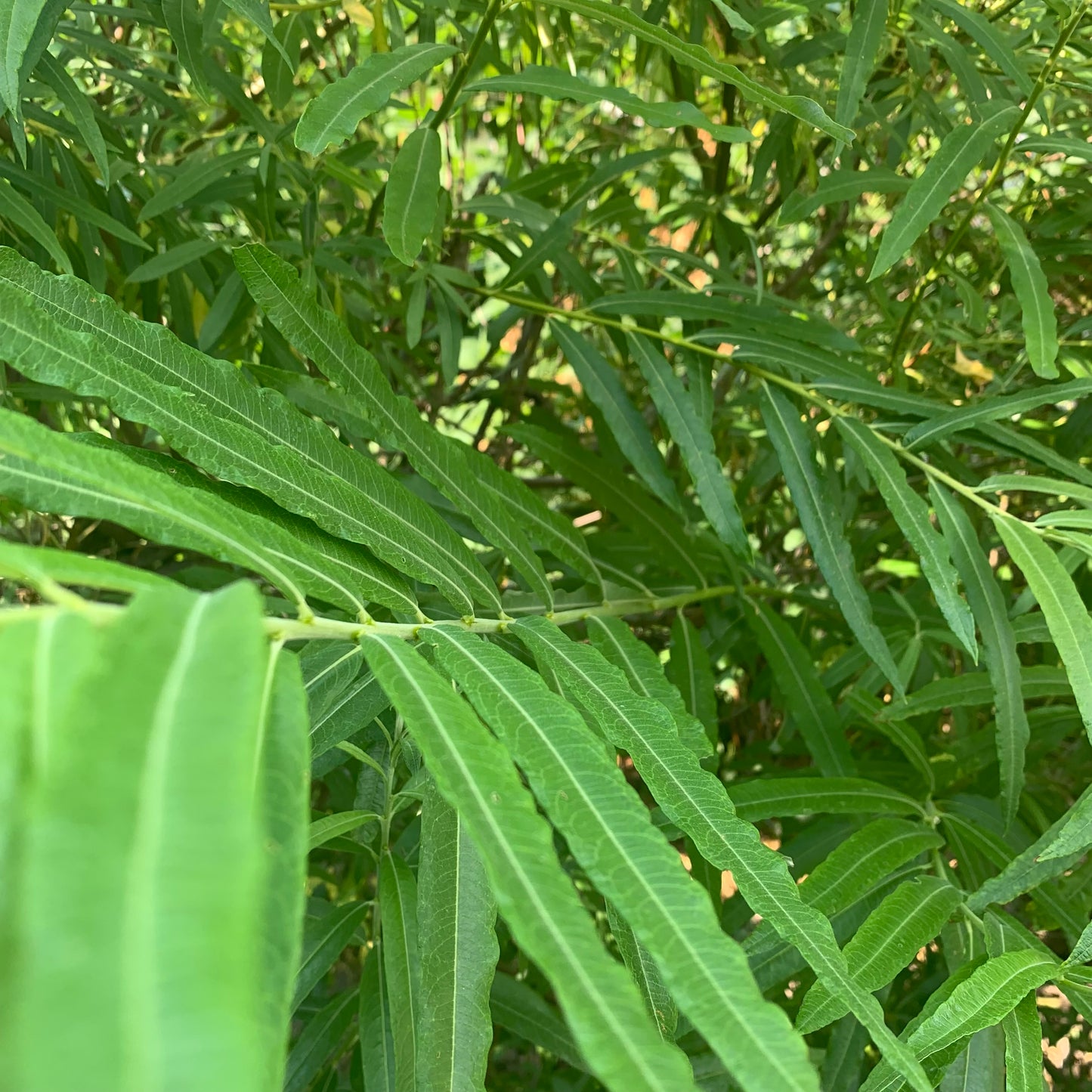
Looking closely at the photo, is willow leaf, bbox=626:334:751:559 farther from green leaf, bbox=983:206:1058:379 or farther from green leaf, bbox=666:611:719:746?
green leaf, bbox=983:206:1058:379

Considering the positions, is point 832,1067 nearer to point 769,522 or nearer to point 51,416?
point 769,522

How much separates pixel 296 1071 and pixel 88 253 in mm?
711

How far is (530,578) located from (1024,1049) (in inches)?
16.3

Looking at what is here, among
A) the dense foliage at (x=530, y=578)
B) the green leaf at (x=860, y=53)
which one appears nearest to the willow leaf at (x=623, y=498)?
the dense foliage at (x=530, y=578)

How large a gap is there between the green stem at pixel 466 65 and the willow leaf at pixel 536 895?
1.68ft

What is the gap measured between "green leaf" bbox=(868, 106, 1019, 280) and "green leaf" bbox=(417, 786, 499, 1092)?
50 centimetres

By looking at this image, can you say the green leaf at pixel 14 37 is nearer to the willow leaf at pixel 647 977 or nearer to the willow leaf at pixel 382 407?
the willow leaf at pixel 382 407

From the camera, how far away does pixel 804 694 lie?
854mm

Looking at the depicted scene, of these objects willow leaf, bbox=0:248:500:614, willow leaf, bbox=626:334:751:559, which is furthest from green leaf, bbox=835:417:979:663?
willow leaf, bbox=0:248:500:614

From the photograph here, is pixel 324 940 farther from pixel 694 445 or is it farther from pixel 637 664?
pixel 694 445

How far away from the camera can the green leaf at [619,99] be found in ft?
2.08

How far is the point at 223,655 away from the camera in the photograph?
245 millimetres

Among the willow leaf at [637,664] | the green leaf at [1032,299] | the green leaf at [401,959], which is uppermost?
the green leaf at [1032,299]

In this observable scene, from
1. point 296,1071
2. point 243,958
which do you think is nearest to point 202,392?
point 243,958
